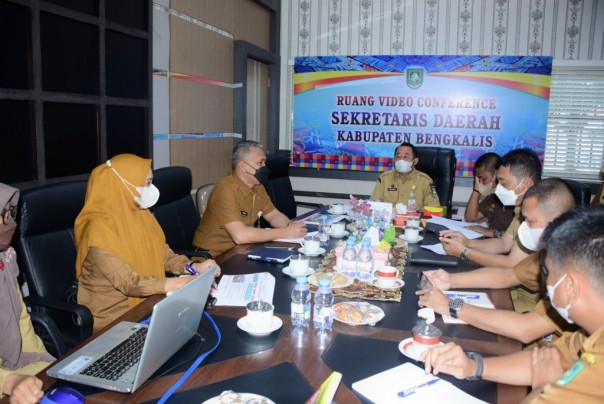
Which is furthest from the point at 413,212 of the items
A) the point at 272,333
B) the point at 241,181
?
the point at 272,333

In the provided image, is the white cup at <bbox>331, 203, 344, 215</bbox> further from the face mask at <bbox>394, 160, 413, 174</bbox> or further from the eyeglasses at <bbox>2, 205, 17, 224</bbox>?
the eyeglasses at <bbox>2, 205, 17, 224</bbox>

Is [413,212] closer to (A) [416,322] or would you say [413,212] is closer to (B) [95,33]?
(A) [416,322]

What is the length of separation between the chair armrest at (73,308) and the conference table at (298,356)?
255mm

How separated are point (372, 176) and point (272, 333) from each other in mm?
3922

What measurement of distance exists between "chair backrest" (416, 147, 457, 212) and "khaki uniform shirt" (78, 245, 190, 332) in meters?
3.01

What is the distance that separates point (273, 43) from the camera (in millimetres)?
5238

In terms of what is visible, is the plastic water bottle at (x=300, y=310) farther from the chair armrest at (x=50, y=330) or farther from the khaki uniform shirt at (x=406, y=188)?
the khaki uniform shirt at (x=406, y=188)

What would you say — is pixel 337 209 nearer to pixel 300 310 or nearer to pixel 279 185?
pixel 279 185

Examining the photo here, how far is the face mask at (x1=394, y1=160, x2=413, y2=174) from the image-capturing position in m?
4.03

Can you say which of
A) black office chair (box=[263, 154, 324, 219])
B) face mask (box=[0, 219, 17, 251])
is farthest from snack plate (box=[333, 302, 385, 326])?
black office chair (box=[263, 154, 324, 219])

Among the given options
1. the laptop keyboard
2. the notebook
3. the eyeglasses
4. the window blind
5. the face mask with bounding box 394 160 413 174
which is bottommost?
the laptop keyboard

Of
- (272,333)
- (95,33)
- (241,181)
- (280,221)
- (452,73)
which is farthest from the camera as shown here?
(452,73)

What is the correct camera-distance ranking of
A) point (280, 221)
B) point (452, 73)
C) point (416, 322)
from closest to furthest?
1. point (416, 322)
2. point (280, 221)
3. point (452, 73)

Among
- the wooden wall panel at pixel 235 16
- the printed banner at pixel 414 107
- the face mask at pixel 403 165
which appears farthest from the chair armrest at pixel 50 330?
the printed banner at pixel 414 107
